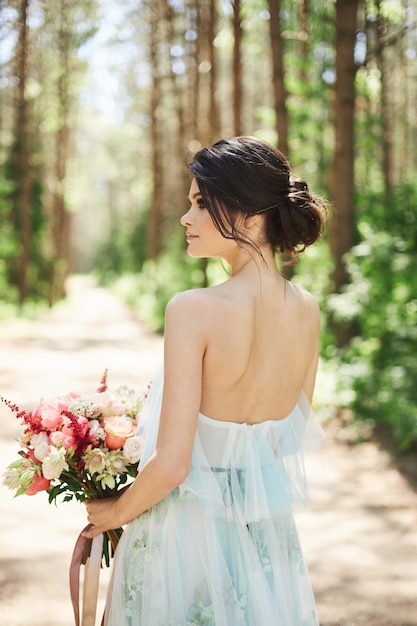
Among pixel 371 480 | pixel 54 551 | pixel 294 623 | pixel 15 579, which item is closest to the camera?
pixel 294 623

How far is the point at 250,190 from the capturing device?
199 cm

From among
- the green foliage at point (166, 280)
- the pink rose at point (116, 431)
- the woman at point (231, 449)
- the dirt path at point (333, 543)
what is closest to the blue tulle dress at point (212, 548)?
the woman at point (231, 449)

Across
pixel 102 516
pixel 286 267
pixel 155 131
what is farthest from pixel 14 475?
pixel 155 131

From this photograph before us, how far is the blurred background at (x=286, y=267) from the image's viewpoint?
16.1 feet

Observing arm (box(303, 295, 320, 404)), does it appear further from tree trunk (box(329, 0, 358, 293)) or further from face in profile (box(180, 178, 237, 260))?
tree trunk (box(329, 0, 358, 293))

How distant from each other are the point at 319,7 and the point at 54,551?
11110 millimetres

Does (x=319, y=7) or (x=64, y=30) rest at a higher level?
(x=64, y=30)

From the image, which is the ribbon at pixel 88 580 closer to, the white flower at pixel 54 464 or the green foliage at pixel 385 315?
the white flower at pixel 54 464

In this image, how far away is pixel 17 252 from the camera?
23.0 meters

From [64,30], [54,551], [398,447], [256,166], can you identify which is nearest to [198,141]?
[64,30]

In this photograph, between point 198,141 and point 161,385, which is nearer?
point 161,385

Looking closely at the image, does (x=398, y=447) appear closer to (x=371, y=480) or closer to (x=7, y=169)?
(x=371, y=480)

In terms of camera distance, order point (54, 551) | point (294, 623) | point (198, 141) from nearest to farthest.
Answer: point (294, 623) → point (54, 551) → point (198, 141)

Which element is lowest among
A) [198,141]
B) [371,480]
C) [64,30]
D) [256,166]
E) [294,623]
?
[371,480]
